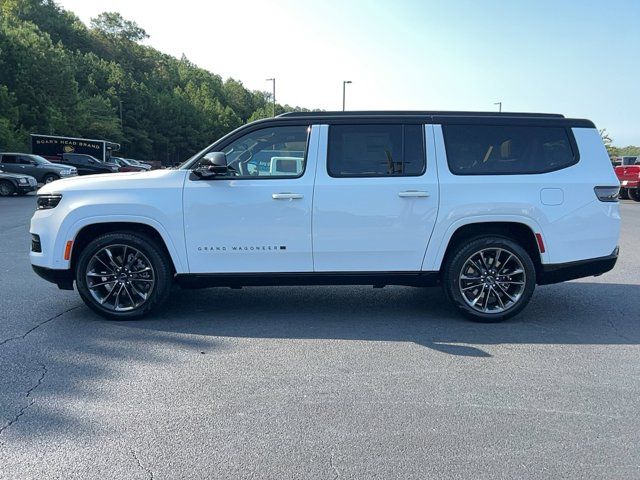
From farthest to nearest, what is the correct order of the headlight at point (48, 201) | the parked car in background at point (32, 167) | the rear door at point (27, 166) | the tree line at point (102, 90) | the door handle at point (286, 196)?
the tree line at point (102, 90) → the rear door at point (27, 166) → the parked car in background at point (32, 167) → the headlight at point (48, 201) → the door handle at point (286, 196)

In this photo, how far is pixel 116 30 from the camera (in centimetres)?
10400

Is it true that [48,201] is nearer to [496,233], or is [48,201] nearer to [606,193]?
[496,233]

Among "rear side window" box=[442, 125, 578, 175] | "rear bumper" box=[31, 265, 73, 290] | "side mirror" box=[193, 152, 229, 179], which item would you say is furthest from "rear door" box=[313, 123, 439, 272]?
"rear bumper" box=[31, 265, 73, 290]

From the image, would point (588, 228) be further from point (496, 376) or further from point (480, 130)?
point (496, 376)

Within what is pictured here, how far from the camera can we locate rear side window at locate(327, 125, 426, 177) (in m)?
5.19

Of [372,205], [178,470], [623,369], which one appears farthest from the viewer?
[372,205]

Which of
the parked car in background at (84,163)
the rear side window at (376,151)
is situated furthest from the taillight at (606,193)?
the parked car in background at (84,163)

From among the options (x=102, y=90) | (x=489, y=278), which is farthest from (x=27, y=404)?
(x=102, y=90)

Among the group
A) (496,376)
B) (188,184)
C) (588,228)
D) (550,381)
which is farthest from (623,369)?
(188,184)

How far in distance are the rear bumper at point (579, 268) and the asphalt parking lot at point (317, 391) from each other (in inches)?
19.6

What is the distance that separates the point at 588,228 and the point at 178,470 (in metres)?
4.35

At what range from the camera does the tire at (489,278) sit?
524 centimetres

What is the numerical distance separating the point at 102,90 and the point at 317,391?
72.0m

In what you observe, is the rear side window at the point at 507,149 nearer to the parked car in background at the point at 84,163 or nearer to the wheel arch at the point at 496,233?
the wheel arch at the point at 496,233
